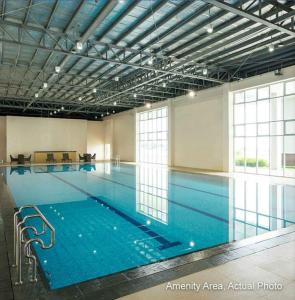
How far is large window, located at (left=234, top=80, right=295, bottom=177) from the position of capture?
10789 millimetres

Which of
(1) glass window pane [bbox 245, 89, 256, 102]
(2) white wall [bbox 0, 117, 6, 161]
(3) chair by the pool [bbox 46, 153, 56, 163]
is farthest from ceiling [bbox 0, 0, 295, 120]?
(2) white wall [bbox 0, 117, 6, 161]

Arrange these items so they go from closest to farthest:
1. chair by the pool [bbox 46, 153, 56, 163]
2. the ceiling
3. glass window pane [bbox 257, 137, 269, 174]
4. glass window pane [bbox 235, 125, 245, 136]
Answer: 1. the ceiling
2. glass window pane [bbox 257, 137, 269, 174]
3. glass window pane [bbox 235, 125, 245, 136]
4. chair by the pool [bbox 46, 153, 56, 163]

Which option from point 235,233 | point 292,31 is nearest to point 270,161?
point 292,31

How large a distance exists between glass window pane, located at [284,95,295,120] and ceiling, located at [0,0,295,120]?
1.40 m

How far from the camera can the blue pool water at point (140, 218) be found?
3.51 meters

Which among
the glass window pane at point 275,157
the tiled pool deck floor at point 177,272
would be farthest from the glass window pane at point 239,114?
the tiled pool deck floor at point 177,272

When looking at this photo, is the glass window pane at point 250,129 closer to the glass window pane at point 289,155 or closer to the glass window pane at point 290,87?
the glass window pane at point 289,155

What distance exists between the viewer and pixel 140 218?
5.49 m

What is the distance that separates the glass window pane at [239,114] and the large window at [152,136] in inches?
218

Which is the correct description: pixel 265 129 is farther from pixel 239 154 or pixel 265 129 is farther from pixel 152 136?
pixel 152 136

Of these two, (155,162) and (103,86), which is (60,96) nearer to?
(103,86)

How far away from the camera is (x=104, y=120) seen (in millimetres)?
25922

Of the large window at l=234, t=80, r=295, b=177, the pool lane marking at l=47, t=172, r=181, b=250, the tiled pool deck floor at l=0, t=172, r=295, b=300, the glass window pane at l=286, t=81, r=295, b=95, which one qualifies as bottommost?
the pool lane marking at l=47, t=172, r=181, b=250

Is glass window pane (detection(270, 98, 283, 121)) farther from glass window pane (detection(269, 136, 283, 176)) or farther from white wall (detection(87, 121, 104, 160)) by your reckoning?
white wall (detection(87, 121, 104, 160))
